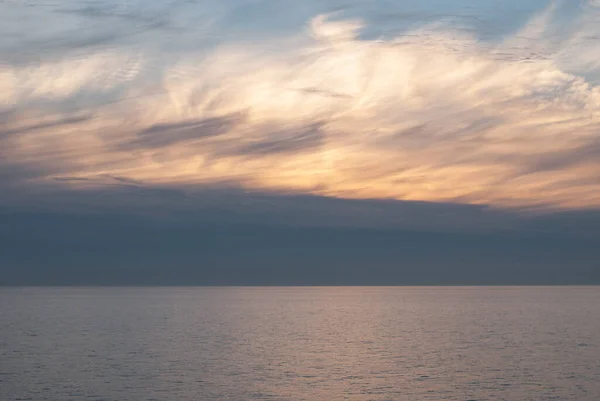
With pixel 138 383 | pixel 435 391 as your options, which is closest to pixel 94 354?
pixel 138 383

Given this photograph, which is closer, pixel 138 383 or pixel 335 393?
pixel 335 393

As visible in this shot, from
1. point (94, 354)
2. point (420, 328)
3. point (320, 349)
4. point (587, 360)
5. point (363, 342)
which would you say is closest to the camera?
point (587, 360)

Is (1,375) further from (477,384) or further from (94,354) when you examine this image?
(477,384)

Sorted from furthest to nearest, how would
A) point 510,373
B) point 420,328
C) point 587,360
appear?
point 420,328 < point 587,360 < point 510,373

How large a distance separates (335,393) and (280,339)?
49.4 m

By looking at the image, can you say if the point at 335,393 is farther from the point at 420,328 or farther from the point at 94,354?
the point at 420,328

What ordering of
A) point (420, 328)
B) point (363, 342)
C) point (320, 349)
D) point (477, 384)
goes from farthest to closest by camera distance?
point (420, 328)
point (363, 342)
point (320, 349)
point (477, 384)

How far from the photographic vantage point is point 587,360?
76.2 metres

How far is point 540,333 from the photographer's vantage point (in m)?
114

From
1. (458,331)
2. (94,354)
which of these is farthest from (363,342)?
(94,354)

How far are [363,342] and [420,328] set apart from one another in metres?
32.6

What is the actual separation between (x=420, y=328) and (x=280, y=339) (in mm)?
34651

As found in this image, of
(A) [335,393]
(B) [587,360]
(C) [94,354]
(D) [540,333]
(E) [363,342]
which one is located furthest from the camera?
(D) [540,333]

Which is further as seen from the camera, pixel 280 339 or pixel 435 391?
pixel 280 339
